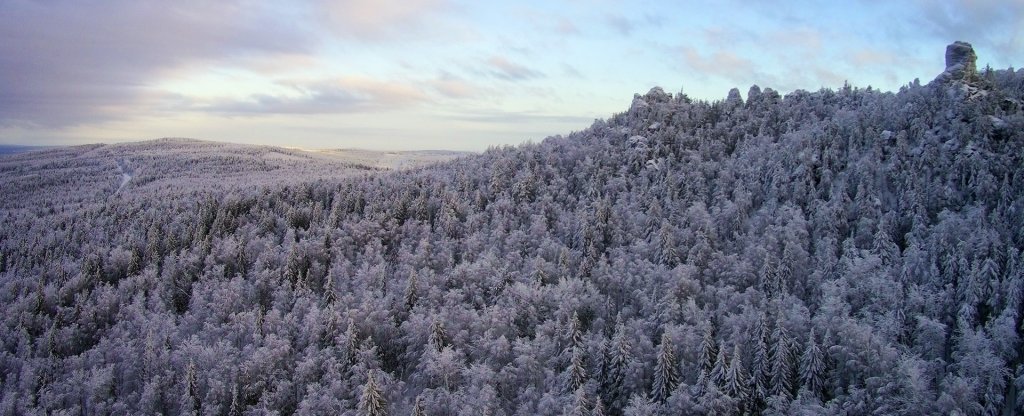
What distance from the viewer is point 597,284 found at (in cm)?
8200

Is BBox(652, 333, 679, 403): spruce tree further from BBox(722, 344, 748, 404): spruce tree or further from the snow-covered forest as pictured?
BBox(722, 344, 748, 404): spruce tree

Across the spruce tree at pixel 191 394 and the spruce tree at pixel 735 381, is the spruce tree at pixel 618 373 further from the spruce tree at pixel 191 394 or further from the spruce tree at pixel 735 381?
the spruce tree at pixel 191 394

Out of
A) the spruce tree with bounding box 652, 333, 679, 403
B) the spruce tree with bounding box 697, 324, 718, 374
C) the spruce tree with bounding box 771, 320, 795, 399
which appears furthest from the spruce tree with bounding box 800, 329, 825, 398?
the spruce tree with bounding box 652, 333, 679, 403

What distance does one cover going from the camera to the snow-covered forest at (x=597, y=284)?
57344 mm

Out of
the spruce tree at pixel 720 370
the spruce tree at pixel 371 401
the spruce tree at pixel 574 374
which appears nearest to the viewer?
the spruce tree at pixel 720 370

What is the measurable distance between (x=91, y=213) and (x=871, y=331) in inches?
6606

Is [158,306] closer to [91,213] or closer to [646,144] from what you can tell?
[91,213]

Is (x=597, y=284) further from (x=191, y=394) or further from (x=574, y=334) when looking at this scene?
(x=191, y=394)

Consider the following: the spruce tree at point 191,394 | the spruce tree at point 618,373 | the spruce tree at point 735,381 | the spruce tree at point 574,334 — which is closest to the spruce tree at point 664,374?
the spruce tree at point 618,373

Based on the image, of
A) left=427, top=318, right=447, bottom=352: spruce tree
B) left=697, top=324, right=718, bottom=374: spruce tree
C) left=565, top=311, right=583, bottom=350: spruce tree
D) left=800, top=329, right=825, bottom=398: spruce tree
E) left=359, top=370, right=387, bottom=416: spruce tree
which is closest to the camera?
left=800, top=329, right=825, bottom=398: spruce tree

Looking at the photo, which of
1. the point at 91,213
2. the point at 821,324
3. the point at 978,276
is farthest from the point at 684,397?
the point at 91,213

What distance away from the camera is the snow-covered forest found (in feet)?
Answer: 188

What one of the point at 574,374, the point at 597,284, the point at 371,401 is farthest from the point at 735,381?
the point at 371,401

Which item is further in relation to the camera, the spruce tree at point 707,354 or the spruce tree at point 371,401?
the spruce tree at point 707,354
